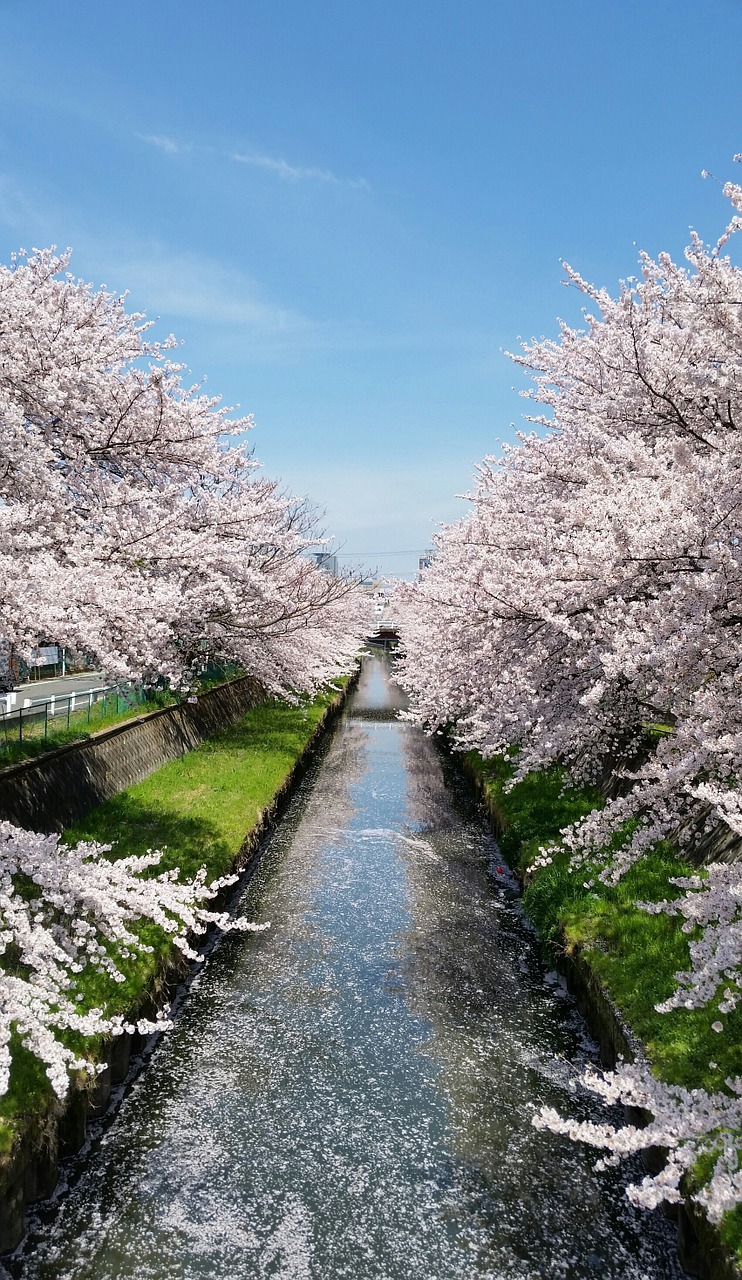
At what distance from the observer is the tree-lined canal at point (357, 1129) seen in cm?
711

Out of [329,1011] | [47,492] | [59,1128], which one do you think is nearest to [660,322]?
[47,492]

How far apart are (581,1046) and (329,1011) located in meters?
3.36

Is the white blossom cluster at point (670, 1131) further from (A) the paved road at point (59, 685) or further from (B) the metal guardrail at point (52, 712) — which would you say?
(A) the paved road at point (59, 685)

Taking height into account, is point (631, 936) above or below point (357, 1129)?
above

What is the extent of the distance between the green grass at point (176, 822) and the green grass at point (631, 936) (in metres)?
5.69

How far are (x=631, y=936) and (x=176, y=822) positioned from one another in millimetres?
9045

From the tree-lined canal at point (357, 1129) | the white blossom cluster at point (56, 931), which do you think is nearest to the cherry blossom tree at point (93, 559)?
the white blossom cluster at point (56, 931)

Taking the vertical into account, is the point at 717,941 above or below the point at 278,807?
above

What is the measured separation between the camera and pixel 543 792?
18.4 meters

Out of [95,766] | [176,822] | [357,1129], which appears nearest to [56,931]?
[357,1129]

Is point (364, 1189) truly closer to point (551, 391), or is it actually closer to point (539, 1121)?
point (539, 1121)

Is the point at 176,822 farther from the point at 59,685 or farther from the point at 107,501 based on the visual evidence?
the point at 59,685

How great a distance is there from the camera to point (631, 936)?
10.8m

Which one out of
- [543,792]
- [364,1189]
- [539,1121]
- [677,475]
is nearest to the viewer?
[539,1121]
